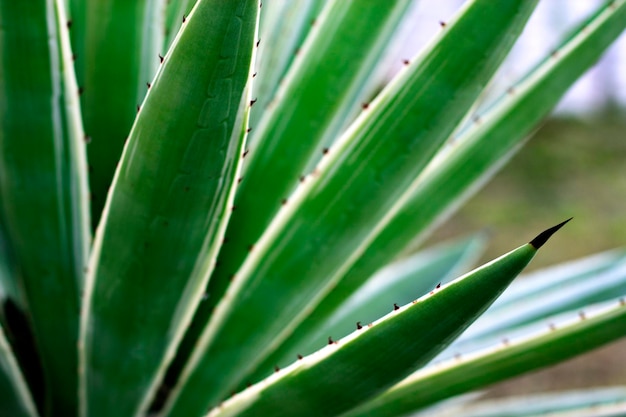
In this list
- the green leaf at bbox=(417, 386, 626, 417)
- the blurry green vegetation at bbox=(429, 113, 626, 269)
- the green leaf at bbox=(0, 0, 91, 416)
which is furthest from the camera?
the blurry green vegetation at bbox=(429, 113, 626, 269)

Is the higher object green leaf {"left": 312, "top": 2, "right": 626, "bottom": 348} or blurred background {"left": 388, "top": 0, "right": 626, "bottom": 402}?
blurred background {"left": 388, "top": 0, "right": 626, "bottom": 402}

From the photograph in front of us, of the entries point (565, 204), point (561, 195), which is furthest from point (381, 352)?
point (561, 195)

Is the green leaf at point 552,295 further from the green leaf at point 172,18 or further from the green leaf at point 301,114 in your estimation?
the green leaf at point 172,18

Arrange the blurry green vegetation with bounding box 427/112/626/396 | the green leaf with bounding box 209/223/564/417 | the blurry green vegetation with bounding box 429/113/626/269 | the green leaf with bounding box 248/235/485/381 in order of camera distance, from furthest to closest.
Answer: the blurry green vegetation with bounding box 429/113/626/269 < the blurry green vegetation with bounding box 427/112/626/396 < the green leaf with bounding box 248/235/485/381 < the green leaf with bounding box 209/223/564/417

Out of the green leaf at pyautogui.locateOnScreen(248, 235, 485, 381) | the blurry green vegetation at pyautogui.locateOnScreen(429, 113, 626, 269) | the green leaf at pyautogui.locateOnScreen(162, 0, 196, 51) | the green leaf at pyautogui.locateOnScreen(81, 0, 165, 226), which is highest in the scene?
the blurry green vegetation at pyautogui.locateOnScreen(429, 113, 626, 269)

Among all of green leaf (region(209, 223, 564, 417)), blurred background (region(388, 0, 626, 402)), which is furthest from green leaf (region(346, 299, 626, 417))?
blurred background (region(388, 0, 626, 402))

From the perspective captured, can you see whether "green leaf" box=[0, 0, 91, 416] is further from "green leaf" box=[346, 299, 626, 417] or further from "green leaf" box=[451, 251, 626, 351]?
"green leaf" box=[451, 251, 626, 351]
